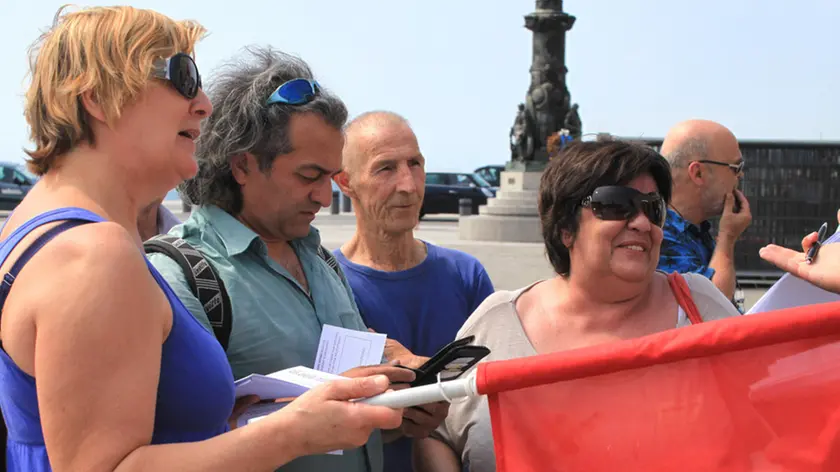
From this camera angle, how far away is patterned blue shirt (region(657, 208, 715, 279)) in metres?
3.99

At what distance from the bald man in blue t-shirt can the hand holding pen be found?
147 cm

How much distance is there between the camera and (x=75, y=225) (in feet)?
5.42

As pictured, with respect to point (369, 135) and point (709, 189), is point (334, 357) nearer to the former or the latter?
point (369, 135)

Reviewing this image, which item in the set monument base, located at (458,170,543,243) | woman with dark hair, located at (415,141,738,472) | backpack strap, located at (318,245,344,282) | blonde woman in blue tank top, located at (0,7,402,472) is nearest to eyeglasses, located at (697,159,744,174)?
woman with dark hair, located at (415,141,738,472)

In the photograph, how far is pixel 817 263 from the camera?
2514 mm

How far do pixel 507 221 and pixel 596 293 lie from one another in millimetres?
19151

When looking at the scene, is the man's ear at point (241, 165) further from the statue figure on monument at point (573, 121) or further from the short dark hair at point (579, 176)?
the statue figure on monument at point (573, 121)

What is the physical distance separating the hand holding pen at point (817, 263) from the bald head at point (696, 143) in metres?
1.87

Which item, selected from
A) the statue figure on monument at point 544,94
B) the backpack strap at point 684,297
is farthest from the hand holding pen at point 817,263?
the statue figure on monument at point 544,94

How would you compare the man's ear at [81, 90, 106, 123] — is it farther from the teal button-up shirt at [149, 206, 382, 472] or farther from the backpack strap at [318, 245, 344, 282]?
the backpack strap at [318, 245, 344, 282]

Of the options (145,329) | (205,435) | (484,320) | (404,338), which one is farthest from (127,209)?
(404,338)

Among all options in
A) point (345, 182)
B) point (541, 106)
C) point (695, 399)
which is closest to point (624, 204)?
point (695, 399)

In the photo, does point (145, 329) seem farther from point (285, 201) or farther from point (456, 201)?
point (456, 201)

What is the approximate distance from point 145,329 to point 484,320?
1.59 meters
